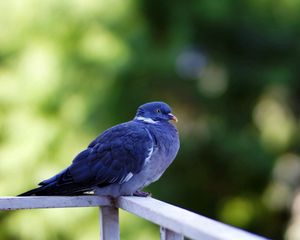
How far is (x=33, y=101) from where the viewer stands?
17.7ft

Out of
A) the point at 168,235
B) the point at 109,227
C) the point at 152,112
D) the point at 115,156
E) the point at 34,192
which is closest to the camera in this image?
the point at 168,235

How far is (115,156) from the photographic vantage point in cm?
254

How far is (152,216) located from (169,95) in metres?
4.35

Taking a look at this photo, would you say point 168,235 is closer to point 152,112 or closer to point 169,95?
point 152,112

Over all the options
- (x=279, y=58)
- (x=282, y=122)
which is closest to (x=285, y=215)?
(x=282, y=122)

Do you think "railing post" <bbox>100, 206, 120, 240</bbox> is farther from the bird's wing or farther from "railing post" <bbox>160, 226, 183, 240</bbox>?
the bird's wing

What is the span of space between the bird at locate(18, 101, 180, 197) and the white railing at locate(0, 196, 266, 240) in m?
0.31

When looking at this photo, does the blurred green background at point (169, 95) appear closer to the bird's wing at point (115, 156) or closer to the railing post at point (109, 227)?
the bird's wing at point (115, 156)

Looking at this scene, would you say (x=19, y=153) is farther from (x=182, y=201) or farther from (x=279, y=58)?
(x=279, y=58)

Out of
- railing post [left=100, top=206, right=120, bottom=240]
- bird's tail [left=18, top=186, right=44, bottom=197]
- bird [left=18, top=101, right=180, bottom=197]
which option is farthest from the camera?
bird [left=18, top=101, right=180, bottom=197]

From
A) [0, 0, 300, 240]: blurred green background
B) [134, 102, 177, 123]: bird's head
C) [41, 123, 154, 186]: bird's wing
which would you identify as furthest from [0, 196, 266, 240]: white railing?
[0, 0, 300, 240]: blurred green background

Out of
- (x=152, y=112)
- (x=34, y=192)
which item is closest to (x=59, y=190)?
(x=34, y=192)

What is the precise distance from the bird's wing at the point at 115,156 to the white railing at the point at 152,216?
45cm

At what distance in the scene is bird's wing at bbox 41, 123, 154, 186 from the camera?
8.11ft
